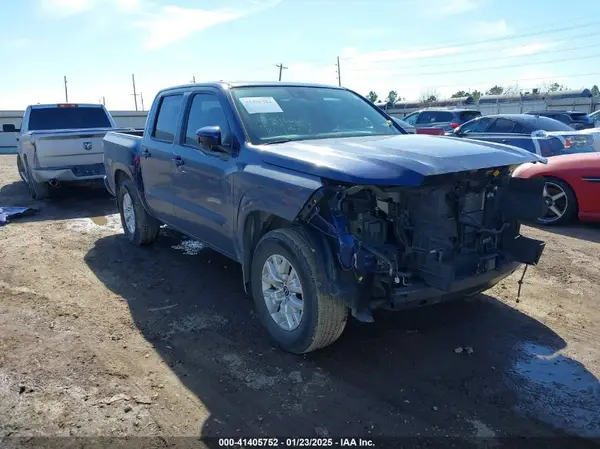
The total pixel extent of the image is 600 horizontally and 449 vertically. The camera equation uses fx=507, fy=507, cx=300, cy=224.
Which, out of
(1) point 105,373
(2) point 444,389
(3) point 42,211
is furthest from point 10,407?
(3) point 42,211

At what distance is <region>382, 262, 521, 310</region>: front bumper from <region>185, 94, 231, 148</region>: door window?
1.92 meters

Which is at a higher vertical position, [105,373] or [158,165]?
[158,165]

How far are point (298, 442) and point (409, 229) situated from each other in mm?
Result: 1531

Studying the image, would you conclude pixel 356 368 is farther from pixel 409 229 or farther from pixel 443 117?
pixel 443 117

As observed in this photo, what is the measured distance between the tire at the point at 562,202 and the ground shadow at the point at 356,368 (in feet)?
10.6

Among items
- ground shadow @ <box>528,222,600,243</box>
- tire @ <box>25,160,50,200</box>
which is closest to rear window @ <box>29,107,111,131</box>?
tire @ <box>25,160,50,200</box>

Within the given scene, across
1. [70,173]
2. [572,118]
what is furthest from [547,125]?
[70,173]

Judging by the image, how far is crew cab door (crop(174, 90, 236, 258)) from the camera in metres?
4.29

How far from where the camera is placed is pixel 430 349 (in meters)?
3.88

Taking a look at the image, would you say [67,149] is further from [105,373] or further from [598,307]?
[598,307]

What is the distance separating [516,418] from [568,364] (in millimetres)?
892

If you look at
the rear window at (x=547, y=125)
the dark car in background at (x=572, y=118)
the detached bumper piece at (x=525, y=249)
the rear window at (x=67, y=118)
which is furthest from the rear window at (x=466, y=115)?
the detached bumper piece at (x=525, y=249)

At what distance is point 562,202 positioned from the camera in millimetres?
7297

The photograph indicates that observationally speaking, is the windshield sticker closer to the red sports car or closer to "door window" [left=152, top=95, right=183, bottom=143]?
"door window" [left=152, top=95, right=183, bottom=143]
